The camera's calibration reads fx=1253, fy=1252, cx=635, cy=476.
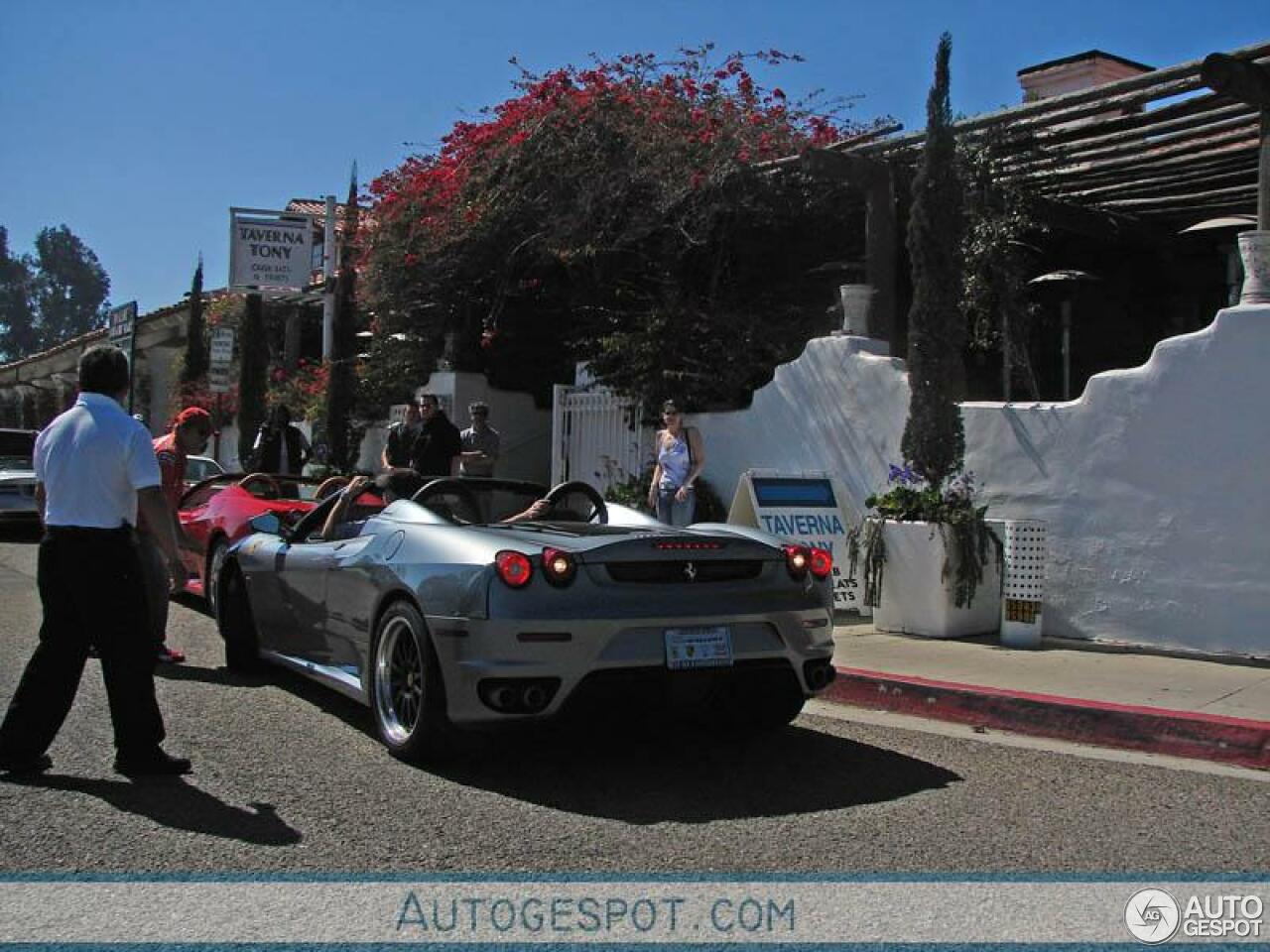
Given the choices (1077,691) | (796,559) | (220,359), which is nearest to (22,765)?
(796,559)

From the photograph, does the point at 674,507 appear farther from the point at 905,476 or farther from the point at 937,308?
the point at 937,308

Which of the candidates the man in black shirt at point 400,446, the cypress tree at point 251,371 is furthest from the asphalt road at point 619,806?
the cypress tree at point 251,371

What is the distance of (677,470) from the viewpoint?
1119 cm

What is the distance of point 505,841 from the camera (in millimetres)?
4363

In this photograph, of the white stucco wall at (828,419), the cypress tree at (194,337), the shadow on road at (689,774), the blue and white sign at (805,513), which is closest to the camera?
the shadow on road at (689,774)

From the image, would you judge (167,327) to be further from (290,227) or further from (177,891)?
(177,891)

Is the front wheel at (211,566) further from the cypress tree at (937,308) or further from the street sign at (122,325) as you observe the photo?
the street sign at (122,325)

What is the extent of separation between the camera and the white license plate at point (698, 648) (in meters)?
5.12

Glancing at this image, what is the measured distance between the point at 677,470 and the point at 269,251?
13.4 metres

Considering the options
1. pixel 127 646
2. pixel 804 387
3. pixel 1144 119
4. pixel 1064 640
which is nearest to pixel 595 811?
pixel 127 646

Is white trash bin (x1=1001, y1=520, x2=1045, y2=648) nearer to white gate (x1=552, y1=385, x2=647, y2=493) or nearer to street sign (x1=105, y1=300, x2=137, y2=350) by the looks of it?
white gate (x1=552, y1=385, x2=647, y2=493)

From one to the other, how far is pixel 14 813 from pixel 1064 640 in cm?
679

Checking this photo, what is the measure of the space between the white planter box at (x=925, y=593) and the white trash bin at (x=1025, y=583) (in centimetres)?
45

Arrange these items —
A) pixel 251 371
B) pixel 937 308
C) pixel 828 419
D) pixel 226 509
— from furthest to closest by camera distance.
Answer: pixel 251 371 < pixel 828 419 < pixel 937 308 < pixel 226 509
